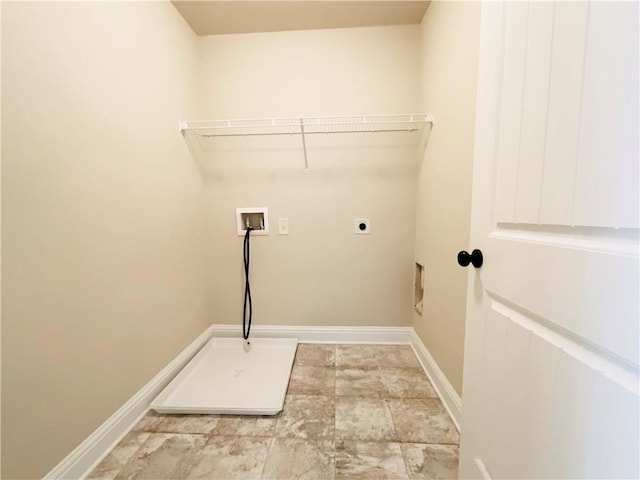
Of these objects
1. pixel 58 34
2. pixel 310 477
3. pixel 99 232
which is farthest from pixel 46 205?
pixel 310 477

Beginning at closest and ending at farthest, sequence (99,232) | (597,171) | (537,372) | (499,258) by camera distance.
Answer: (597,171)
(537,372)
(499,258)
(99,232)

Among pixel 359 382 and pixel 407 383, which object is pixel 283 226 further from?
pixel 407 383

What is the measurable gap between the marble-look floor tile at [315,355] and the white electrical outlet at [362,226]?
94 cm

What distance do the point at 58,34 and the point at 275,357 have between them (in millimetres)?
1983

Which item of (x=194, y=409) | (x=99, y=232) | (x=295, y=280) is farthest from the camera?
(x=295, y=280)

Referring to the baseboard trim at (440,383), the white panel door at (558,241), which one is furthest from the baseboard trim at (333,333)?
the white panel door at (558,241)

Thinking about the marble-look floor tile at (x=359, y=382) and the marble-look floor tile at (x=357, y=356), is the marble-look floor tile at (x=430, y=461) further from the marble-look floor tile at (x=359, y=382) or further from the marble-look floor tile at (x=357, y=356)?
the marble-look floor tile at (x=357, y=356)

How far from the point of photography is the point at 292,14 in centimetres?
167

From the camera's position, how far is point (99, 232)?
1106 millimetres

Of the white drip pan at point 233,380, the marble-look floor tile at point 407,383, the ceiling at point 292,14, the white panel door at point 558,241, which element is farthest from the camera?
the ceiling at point 292,14

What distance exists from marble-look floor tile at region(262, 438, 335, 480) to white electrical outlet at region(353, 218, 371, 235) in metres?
1.30

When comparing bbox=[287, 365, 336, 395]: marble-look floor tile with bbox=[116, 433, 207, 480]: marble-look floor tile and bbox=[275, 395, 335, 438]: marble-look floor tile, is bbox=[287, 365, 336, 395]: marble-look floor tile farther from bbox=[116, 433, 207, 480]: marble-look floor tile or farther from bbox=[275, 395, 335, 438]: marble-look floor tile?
bbox=[116, 433, 207, 480]: marble-look floor tile

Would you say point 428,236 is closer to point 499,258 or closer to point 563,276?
point 499,258

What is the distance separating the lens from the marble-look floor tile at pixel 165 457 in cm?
103
